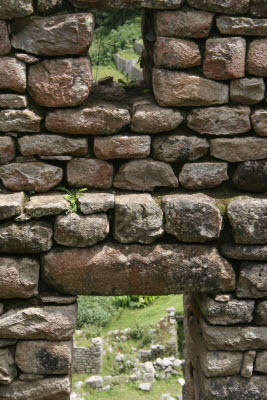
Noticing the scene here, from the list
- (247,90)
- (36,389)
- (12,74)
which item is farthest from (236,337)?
(12,74)

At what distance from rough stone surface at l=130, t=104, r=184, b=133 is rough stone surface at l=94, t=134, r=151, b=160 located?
69 mm

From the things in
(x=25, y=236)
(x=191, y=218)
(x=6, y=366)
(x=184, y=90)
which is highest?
(x=184, y=90)

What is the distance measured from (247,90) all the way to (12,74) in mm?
1560

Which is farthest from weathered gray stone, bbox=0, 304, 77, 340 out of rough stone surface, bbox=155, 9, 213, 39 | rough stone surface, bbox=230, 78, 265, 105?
rough stone surface, bbox=155, 9, 213, 39

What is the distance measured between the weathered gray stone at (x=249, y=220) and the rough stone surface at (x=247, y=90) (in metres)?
0.71

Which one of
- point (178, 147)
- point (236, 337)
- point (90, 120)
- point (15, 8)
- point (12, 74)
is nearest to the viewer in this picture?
point (15, 8)

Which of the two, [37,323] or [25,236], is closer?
[25,236]

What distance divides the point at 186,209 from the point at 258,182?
0.59 m

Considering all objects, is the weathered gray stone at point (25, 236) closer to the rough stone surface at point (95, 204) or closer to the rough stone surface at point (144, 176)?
the rough stone surface at point (95, 204)

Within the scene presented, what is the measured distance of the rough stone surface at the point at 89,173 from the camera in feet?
11.5

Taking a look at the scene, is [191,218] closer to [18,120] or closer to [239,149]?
[239,149]

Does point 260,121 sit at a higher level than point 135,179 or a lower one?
higher

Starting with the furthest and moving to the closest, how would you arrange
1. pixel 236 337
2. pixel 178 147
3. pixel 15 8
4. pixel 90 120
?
pixel 236 337 < pixel 178 147 < pixel 90 120 < pixel 15 8

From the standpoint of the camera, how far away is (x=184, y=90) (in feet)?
11.2
